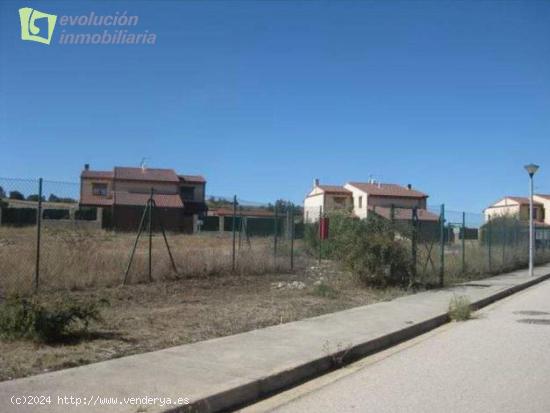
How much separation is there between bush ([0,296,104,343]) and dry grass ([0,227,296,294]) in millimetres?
2771

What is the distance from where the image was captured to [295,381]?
759 centimetres

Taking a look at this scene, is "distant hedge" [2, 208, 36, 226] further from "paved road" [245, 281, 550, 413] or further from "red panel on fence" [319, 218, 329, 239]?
"paved road" [245, 281, 550, 413]

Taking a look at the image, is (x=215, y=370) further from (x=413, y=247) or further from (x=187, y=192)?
(x=187, y=192)

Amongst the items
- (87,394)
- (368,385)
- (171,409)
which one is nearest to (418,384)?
(368,385)

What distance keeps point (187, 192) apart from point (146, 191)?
9.30 metres

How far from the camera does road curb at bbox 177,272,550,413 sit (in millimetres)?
6258

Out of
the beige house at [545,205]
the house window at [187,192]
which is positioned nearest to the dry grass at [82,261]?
the house window at [187,192]

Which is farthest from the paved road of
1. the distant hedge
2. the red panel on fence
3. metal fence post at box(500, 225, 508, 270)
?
metal fence post at box(500, 225, 508, 270)

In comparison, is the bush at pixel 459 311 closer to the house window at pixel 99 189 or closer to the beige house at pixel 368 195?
the house window at pixel 99 189

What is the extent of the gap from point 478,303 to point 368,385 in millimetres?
9217

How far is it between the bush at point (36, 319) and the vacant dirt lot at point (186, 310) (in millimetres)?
186

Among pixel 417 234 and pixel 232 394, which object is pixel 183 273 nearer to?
pixel 417 234

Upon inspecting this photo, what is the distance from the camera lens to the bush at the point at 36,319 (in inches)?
327

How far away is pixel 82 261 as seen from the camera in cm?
1406
